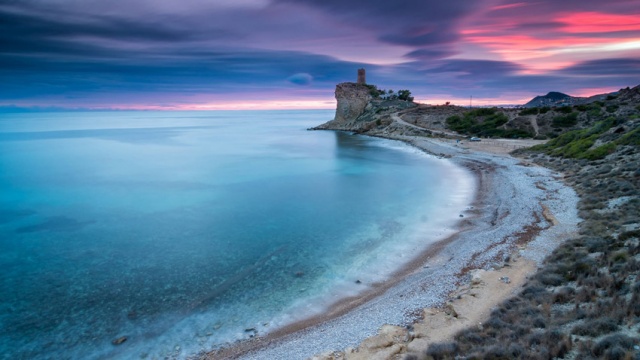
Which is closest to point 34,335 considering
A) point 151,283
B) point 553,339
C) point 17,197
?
point 151,283

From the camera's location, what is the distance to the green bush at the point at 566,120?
53.6m

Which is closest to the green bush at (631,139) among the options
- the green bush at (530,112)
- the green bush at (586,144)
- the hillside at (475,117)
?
the green bush at (586,144)

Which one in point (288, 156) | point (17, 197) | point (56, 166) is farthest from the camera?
point (288, 156)

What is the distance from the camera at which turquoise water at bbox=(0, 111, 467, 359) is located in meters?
11.1

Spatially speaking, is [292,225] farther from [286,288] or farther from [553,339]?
[553,339]

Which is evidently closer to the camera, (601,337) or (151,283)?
(601,337)

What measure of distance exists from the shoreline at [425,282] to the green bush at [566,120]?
39134mm

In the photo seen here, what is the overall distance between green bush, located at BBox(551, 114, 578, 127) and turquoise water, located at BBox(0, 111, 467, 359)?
96.5 feet

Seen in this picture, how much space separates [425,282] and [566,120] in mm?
55325

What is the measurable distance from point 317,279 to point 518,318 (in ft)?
23.9

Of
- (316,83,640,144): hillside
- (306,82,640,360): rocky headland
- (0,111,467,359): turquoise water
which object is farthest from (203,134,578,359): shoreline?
(316,83,640,144): hillside

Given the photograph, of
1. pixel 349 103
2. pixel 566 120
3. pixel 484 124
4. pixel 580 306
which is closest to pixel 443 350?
pixel 580 306

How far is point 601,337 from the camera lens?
22.5ft

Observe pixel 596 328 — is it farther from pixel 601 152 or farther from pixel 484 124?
pixel 484 124
